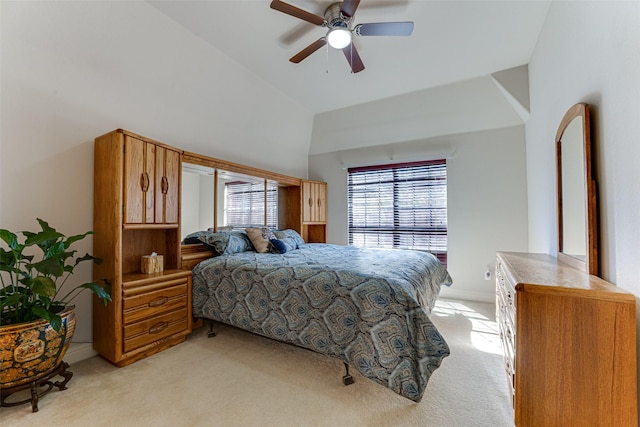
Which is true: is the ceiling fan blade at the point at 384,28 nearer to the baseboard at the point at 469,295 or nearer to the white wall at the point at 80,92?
the white wall at the point at 80,92

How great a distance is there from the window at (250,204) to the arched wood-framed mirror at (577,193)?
132 inches

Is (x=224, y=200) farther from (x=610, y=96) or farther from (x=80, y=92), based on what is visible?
(x=610, y=96)

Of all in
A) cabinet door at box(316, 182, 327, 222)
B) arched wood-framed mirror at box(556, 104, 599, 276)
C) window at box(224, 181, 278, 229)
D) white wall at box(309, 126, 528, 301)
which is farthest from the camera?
cabinet door at box(316, 182, 327, 222)

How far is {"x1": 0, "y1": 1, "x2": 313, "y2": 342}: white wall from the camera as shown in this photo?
1.84 meters

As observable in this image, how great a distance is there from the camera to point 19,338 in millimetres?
1498

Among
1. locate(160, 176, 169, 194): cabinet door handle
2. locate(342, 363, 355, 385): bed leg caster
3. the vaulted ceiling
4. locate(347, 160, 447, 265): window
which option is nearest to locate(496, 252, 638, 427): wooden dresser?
locate(342, 363, 355, 385): bed leg caster

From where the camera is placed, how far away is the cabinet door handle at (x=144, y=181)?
2195 millimetres

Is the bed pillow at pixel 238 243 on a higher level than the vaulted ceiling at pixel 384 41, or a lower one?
lower

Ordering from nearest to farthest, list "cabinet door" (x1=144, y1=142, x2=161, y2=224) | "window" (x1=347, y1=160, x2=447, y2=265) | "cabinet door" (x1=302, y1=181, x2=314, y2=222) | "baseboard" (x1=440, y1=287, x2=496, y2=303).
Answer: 1. "cabinet door" (x1=144, y1=142, x2=161, y2=224)
2. "baseboard" (x1=440, y1=287, x2=496, y2=303)
3. "window" (x1=347, y1=160, x2=447, y2=265)
4. "cabinet door" (x1=302, y1=181, x2=314, y2=222)

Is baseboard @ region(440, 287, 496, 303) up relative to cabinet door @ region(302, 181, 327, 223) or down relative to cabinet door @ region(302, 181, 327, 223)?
down

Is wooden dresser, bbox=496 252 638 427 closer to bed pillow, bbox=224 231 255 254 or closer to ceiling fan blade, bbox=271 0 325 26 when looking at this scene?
ceiling fan blade, bbox=271 0 325 26

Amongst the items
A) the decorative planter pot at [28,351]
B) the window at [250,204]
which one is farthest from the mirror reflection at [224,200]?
the decorative planter pot at [28,351]

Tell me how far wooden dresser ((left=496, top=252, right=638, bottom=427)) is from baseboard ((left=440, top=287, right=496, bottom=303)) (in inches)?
111

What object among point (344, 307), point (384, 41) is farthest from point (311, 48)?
point (344, 307)
